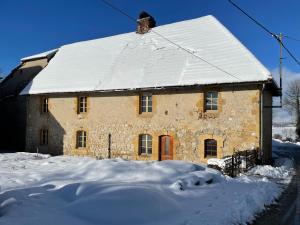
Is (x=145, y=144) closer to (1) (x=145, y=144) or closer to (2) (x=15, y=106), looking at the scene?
(1) (x=145, y=144)

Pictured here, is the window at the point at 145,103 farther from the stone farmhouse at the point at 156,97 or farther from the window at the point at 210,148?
the window at the point at 210,148

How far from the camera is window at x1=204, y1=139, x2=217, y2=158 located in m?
16.8

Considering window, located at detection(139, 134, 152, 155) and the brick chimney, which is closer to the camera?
window, located at detection(139, 134, 152, 155)

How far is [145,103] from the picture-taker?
19141mm

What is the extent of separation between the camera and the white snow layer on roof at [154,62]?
55.1ft

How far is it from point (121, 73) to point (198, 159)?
7302mm

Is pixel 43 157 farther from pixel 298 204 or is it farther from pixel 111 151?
pixel 298 204

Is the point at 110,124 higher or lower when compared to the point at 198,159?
higher

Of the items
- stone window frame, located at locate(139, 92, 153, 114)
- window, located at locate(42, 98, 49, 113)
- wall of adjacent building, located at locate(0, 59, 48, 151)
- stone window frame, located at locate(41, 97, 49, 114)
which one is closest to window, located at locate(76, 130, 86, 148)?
stone window frame, located at locate(41, 97, 49, 114)

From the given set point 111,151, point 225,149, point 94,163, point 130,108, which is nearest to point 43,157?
point 111,151

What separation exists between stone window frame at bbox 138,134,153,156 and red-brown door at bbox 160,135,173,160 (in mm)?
784

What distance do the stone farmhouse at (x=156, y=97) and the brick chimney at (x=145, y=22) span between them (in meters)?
0.07

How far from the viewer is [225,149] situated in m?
16.3

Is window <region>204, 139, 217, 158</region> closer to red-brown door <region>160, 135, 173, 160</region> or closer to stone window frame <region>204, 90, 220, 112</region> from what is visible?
stone window frame <region>204, 90, 220, 112</region>
